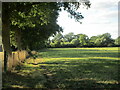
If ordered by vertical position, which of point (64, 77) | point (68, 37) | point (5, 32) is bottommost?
point (64, 77)

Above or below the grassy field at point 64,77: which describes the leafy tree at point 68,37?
above

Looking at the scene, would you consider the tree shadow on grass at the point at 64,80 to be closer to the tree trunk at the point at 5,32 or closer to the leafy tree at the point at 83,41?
the tree trunk at the point at 5,32

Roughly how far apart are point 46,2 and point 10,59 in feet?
15.5

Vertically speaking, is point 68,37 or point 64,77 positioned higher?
point 68,37

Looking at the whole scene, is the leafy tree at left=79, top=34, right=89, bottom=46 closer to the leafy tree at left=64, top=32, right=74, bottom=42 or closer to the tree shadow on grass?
the leafy tree at left=64, top=32, right=74, bottom=42

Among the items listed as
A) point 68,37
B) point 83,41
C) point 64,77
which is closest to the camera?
point 64,77

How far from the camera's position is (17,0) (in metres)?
13.2

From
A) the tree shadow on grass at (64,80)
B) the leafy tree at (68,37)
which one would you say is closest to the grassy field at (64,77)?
the tree shadow on grass at (64,80)

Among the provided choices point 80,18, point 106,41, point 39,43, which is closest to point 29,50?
point 39,43

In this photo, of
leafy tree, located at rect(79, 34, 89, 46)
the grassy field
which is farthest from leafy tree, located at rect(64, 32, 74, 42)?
the grassy field

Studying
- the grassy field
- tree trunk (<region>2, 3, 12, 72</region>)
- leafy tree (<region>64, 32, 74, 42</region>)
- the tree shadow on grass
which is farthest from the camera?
leafy tree (<region>64, 32, 74, 42</region>)

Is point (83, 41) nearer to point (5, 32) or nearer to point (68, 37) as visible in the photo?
point (68, 37)

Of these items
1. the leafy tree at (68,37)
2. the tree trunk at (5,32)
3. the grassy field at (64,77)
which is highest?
the leafy tree at (68,37)

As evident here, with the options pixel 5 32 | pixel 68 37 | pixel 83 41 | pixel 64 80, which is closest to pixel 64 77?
pixel 64 80
